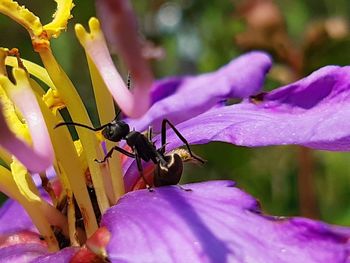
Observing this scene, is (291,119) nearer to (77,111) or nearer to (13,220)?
(77,111)

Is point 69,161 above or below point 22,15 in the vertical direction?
below

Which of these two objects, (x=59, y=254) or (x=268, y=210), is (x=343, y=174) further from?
(x=59, y=254)

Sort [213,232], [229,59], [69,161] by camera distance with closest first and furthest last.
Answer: [213,232] → [69,161] → [229,59]

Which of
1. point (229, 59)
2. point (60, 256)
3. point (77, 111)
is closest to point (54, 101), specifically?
point (77, 111)

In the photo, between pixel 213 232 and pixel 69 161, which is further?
pixel 69 161

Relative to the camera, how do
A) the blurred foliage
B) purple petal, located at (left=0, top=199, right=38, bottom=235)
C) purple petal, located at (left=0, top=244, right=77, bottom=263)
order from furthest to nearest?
the blurred foliage < purple petal, located at (left=0, top=199, right=38, bottom=235) < purple petal, located at (left=0, top=244, right=77, bottom=263)


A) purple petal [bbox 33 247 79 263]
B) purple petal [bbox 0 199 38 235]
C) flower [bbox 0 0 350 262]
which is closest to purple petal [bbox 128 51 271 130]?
flower [bbox 0 0 350 262]

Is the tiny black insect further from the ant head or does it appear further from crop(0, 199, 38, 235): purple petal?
crop(0, 199, 38, 235): purple petal
